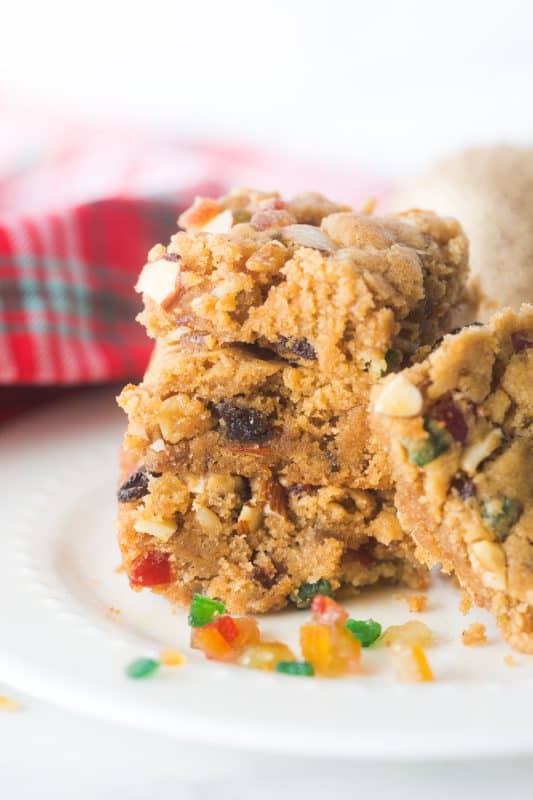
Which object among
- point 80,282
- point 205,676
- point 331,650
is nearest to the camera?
point 205,676

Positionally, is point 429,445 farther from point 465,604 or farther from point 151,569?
point 151,569

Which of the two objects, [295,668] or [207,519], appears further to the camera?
[207,519]

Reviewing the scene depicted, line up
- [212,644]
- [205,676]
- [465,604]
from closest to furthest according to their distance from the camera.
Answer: [205,676], [212,644], [465,604]

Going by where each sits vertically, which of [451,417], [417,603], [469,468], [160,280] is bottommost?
[417,603]

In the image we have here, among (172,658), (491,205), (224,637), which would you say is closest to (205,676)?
(172,658)

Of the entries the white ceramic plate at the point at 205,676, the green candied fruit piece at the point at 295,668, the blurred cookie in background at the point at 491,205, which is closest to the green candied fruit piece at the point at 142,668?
the white ceramic plate at the point at 205,676

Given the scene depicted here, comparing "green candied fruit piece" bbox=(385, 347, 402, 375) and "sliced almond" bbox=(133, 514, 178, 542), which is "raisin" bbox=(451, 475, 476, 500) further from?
"sliced almond" bbox=(133, 514, 178, 542)
